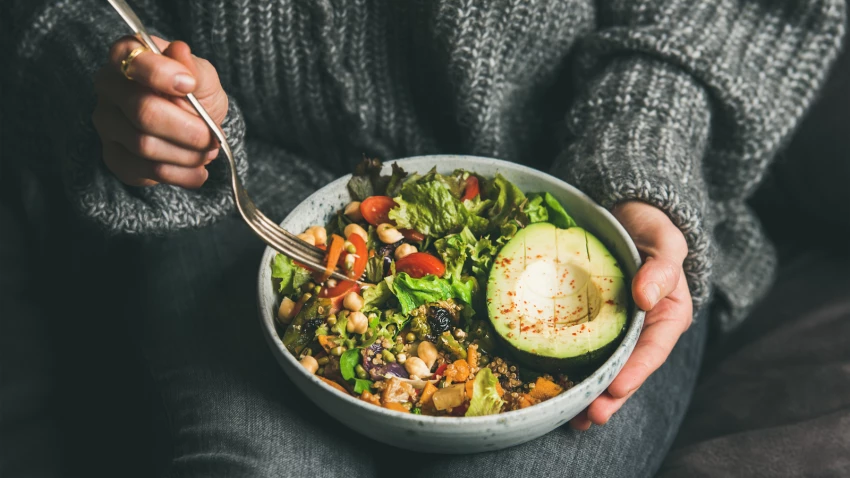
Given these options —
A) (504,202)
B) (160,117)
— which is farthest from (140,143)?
(504,202)

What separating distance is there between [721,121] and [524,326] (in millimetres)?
645

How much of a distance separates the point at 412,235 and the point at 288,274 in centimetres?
19

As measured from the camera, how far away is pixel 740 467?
115 centimetres

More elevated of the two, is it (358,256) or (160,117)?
(160,117)

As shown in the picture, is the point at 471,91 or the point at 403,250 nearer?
the point at 403,250

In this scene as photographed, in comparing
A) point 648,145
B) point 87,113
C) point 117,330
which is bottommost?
point 117,330

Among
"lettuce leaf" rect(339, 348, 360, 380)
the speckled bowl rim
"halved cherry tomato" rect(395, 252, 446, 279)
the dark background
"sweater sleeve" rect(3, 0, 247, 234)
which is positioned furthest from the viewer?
the dark background

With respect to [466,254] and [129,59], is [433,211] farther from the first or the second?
[129,59]

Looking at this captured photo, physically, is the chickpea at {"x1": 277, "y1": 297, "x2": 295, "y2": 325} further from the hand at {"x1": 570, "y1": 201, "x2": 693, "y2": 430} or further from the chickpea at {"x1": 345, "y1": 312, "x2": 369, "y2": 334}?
the hand at {"x1": 570, "y1": 201, "x2": 693, "y2": 430}

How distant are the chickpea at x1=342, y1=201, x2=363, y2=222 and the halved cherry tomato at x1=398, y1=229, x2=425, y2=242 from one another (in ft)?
0.23

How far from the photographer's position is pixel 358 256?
1.05 m

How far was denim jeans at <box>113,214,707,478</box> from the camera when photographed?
105 centimetres

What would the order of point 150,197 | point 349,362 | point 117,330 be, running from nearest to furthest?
1. point 349,362
2. point 150,197
3. point 117,330

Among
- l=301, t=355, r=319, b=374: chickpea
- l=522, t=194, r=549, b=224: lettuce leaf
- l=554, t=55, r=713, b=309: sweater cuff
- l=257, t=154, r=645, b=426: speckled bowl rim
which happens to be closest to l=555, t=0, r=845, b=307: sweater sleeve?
l=554, t=55, r=713, b=309: sweater cuff
